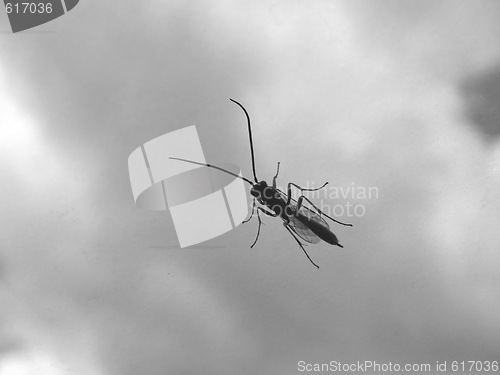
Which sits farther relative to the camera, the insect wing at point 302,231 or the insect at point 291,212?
the insect wing at point 302,231

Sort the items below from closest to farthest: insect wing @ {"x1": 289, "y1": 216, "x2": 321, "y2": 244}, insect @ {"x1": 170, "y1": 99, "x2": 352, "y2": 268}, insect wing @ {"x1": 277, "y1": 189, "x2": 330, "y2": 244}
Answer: insect @ {"x1": 170, "y1": 99, "x2": 352, "y2": 268}, insect wing @ {"x1": 277, "y1": 189, "x2": 330, "y2": 244}, insect wing @ {"x1": 289, "y1": 216, "x2": 321, "y2": 244}

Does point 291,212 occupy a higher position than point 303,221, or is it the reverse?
point 291,212

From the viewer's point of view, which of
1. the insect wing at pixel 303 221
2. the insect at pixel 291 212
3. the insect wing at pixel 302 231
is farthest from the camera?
the insect wing at pixel 302 231

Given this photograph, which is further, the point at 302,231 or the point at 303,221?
the point at 302,231

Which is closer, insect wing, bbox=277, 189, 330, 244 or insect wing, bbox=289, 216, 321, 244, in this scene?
insect wing, bbox=277, 189, 330, 244

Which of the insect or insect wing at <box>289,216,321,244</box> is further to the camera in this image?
insect wing at <box>289,216,321,244</box>

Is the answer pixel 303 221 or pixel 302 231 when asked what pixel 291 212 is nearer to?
pixel 303 221

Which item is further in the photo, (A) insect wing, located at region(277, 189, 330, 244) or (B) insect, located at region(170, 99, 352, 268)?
(A) insect wing, located at region(277, 189, 330, 244)

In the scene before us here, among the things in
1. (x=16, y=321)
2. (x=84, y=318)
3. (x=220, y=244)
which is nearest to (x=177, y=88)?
(x=220, y=244)

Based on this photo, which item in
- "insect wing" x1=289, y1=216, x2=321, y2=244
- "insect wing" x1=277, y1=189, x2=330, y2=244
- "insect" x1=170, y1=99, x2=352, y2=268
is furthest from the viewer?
"insect wing" x1=289, y1=216, x2=321, y2=244

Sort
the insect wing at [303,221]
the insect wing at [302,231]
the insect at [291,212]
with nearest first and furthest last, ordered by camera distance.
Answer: the insect at [291,212] < the insect wing at [303,221] < the insect wing at [302,231]

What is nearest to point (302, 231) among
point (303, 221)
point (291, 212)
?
point (303, 221)

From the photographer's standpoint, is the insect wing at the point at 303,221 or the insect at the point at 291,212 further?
the insect wing at the point at 303,221
